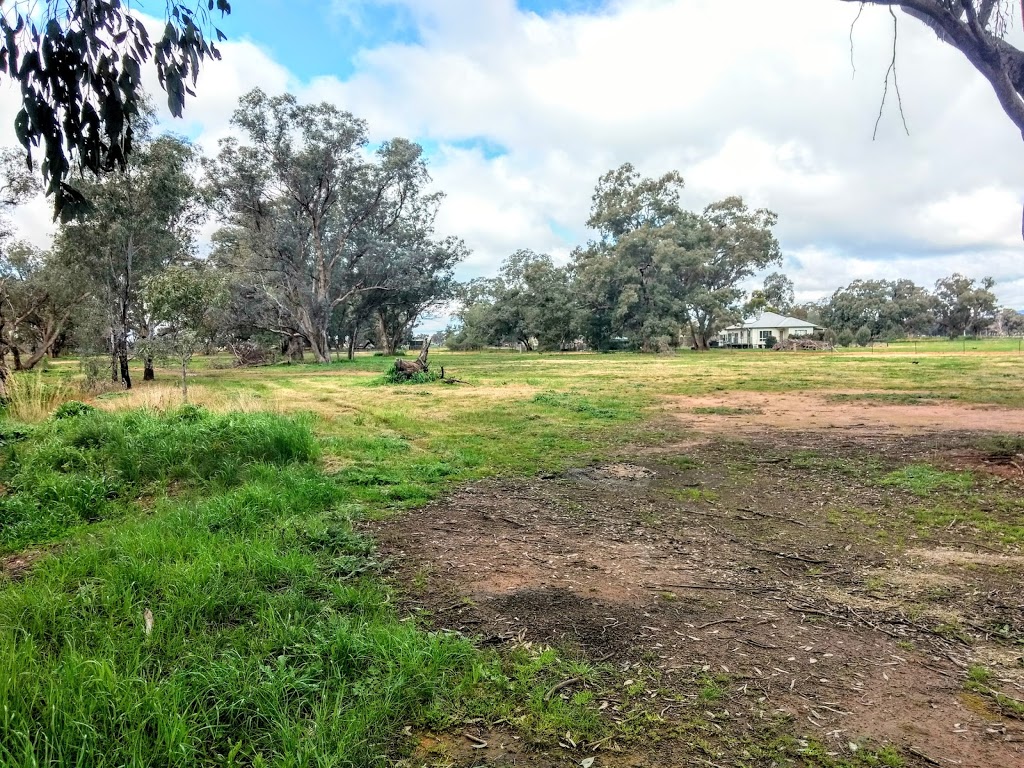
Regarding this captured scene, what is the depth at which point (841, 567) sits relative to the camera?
3.86 meters

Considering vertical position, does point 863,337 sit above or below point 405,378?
above

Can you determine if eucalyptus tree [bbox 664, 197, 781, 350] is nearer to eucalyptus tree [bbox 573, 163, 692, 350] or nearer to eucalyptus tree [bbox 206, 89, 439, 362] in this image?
eucalyptus tree [bbox 573, 163, 692, 350]

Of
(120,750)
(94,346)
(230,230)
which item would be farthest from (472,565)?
(230,230)

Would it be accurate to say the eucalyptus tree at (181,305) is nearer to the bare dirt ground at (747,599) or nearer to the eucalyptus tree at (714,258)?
the bare dirt ground at (747,599)

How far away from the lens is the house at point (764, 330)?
224ft

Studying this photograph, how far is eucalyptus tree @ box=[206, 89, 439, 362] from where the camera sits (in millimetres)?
31141

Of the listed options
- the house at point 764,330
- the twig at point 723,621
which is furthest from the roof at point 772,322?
the twig at point 723,621

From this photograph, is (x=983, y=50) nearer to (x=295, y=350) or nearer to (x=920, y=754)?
(x=920, y=754)

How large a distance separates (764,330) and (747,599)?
73806 millimetres

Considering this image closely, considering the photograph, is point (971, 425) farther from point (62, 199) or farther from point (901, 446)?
point (62, 199)

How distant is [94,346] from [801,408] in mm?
20723

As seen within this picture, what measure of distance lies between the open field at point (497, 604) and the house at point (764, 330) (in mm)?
64196

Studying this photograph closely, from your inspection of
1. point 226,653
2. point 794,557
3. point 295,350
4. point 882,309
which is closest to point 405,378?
point 794,557

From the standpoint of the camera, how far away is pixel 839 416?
10.6 meters
